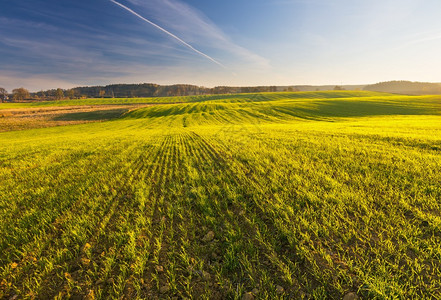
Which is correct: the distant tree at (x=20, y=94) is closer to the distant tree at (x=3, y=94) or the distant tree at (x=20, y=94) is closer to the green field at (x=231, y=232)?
the distant tree at (x=3, y=94)

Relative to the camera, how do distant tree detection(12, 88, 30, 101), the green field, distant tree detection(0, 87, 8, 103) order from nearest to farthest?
the green field < distant tree detection(12, 88, 30, 101) < distant tree detection(0, 87, 8, 103)

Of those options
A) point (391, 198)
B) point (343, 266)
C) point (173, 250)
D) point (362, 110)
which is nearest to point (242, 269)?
point (173, 250)

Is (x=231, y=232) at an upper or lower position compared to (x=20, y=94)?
lower

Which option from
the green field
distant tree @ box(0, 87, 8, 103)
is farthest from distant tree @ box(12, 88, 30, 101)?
the green field

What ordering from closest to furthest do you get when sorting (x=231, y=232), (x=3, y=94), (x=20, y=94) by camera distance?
(x=231, y=232) < (x=20, y=94) < (x=3, y=94)

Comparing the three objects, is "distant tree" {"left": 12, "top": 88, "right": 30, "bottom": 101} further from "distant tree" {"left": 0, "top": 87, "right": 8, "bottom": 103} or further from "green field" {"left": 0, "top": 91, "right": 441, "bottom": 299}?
"green field" {"left": 0, "top": 91, "right": 441, "bottom": 299}

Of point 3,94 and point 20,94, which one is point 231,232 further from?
point 3,94

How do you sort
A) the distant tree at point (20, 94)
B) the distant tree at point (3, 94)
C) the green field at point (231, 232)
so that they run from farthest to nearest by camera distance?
the distant tree at point (3, 94)
the distant tree at point (20, 94)
the green field at point (231, 232)

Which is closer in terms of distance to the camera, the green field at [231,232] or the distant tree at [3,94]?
the green field at [231,232]

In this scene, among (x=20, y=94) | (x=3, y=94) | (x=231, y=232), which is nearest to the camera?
(x=231, y=232)

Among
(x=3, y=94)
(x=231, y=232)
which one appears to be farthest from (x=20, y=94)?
(x=231, y=232)

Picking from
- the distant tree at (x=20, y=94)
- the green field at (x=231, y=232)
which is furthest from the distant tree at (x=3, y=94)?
the green field at (x=231, y=232)

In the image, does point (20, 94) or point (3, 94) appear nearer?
point (20, 94)

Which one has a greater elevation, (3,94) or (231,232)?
(3,94)
